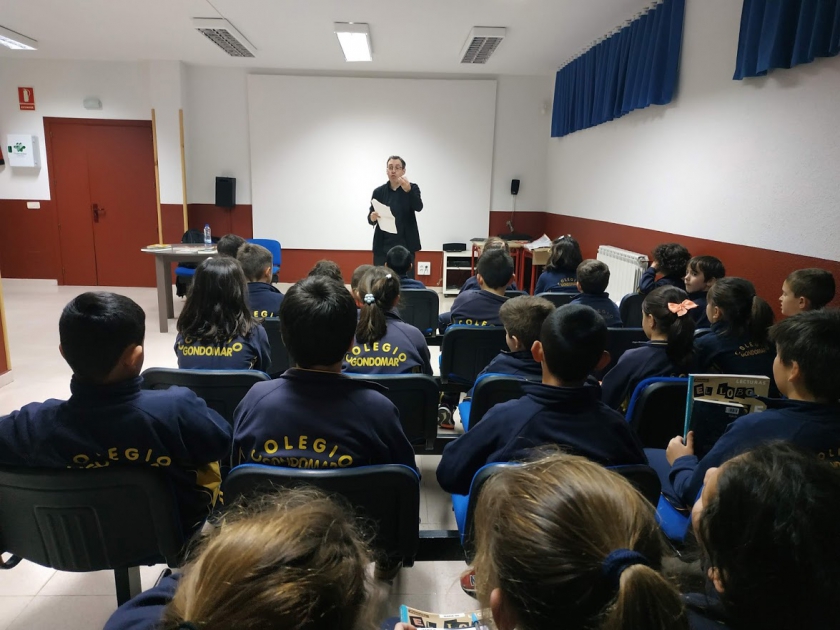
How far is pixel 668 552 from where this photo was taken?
72 cm

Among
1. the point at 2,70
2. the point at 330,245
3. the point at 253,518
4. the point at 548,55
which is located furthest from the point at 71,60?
the point at 253,518

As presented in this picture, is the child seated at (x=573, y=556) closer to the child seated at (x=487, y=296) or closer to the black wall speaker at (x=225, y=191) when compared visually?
the child seated at (x=487, y=296)

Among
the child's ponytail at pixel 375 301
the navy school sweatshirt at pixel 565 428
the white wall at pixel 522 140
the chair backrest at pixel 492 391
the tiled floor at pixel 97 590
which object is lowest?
the tiled floor at pixel 97 590

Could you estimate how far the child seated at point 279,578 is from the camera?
0.55m

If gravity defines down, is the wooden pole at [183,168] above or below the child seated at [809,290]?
above

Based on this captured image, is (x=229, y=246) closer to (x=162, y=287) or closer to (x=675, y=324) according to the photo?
(x=162, y=287)

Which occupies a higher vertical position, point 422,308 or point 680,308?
point 680,308

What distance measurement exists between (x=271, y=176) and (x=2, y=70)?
369 cm

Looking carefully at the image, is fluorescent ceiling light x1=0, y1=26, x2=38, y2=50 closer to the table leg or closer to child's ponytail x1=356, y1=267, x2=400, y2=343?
the table leg

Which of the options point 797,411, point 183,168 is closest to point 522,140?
point 183,168

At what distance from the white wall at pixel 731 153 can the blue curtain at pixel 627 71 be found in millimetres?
111

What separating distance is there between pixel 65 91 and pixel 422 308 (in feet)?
21.6

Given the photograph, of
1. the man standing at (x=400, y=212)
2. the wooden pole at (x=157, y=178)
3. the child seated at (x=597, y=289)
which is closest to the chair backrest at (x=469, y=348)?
the child seated at (x=597, y=289)

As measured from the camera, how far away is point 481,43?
5.79 m
